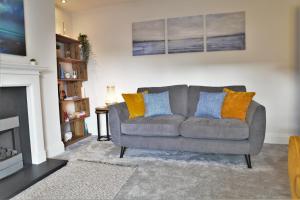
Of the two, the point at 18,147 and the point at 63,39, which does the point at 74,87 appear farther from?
the point at 18,147

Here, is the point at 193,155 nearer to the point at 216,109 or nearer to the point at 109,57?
the point at 216,109

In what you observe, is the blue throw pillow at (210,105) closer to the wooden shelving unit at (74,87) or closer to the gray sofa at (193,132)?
the gray sofa at (193,132)

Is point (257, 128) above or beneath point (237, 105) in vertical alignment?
beneath

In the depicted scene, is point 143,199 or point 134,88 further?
point 134,88

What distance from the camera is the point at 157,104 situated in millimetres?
3125

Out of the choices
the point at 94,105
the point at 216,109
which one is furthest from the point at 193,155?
the point at 94,105

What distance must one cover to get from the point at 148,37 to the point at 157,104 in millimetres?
1345

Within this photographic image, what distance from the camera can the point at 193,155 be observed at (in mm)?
2918

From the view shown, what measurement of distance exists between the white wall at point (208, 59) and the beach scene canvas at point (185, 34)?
0.31ft

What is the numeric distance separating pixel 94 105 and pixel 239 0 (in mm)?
3012

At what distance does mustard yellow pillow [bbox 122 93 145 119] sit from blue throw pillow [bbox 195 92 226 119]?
2.49 feet

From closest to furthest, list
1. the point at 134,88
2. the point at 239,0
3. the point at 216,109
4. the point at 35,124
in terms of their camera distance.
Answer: the point at 35,124
the point at 216,109
the point at 239,0
the point at 134,88

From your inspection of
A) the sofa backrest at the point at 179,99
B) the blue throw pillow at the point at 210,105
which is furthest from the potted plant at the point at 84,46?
the blue throw pillow at the point at 210,105

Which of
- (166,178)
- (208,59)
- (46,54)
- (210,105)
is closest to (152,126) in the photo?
(166,178)
